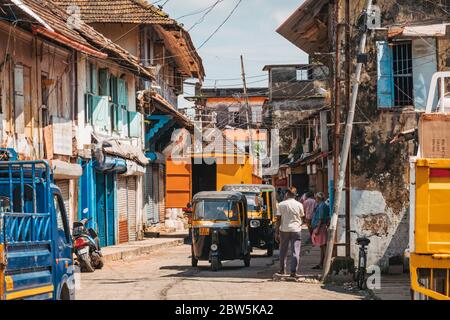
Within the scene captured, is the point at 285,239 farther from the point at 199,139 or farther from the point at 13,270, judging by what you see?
the point at 199,139

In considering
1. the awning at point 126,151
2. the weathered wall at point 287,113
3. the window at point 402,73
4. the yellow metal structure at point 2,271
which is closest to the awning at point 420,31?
the window at point 402,73

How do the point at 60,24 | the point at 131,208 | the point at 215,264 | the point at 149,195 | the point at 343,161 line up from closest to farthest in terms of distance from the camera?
the point at 343,161 → the point at 215,264 → the point at 60,24 → the point at 131,208 → the point at 149,195

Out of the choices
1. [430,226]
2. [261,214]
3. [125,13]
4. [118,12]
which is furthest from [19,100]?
[118,12]

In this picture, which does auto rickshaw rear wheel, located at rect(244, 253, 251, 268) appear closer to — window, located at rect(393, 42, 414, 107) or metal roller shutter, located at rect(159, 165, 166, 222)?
window, located at rect(393, 42, 414, 107)

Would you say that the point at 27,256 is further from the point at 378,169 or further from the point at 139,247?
the point at 139,247

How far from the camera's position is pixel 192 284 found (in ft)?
63.5

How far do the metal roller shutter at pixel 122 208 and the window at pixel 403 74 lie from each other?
13.8m

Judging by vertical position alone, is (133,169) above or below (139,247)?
above

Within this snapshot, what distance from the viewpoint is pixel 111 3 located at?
121ft

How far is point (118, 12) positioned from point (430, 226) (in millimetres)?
26888

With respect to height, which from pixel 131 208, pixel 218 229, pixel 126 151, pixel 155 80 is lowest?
pixel 131 208

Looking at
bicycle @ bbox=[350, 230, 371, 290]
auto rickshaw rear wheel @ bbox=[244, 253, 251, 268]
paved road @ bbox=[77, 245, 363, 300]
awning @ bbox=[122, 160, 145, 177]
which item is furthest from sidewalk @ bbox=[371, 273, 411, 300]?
awning @ bbox=[122, 160, 145, 177]

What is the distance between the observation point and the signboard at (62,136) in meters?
25.5

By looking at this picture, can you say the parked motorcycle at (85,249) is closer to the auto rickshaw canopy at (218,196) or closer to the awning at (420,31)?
the auto rickshaw canopy at (218,196)
